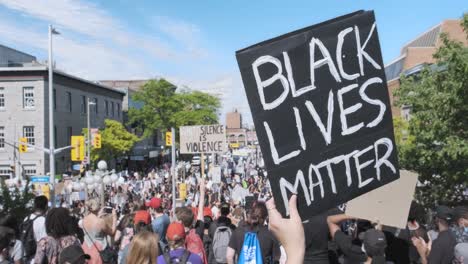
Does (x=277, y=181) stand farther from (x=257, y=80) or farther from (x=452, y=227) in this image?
(x=452, y=227)

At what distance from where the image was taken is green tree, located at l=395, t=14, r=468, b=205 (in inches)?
424

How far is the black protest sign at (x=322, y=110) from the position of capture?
9.21 feet

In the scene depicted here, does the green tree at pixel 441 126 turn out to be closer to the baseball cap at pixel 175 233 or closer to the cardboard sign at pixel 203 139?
the cardboard sign at pixel 203 139

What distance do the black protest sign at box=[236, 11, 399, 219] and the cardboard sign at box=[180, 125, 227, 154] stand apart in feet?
31.7

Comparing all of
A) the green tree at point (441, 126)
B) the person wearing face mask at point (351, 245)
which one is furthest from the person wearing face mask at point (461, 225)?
the green tree at point (441, 126)

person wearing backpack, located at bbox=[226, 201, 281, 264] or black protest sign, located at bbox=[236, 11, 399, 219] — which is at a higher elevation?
black protest sign, located at bbox=[236, 11, 399, 219]

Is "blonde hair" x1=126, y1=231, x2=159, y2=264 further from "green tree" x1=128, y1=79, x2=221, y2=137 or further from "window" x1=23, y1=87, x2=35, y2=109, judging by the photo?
"green tree" x1=128, y1=79, x2=221, y2=137

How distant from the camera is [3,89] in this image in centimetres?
4231

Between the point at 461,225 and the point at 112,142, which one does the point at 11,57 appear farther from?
the point at 461,225

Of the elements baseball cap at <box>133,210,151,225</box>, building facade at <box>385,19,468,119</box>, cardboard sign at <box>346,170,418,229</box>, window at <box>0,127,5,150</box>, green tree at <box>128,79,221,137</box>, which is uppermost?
building facade at <box>385,19,468,119</box>

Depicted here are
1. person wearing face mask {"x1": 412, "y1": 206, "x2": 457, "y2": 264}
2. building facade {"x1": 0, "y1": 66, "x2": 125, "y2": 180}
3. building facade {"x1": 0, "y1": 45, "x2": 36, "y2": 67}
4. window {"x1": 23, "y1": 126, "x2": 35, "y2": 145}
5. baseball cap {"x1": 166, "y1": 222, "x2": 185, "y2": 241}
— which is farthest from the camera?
building facade {"x1": 0, "y1": 45, "x2": 36, "y2": 67}

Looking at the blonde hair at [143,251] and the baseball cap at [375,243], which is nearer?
the blonde hair at [143,251]

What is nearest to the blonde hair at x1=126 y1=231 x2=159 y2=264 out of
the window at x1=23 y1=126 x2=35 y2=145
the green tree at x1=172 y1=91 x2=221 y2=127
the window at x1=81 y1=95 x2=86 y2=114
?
the window at x1=23 y1=126 x2=35 y2=145

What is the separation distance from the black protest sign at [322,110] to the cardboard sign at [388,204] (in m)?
0.96
